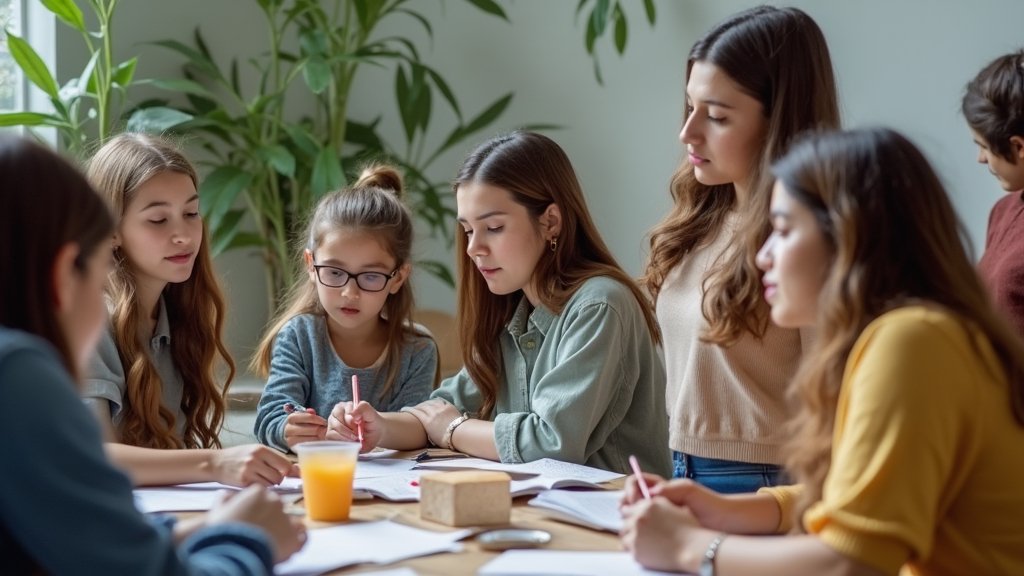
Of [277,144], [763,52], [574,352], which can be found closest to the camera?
[763,52]

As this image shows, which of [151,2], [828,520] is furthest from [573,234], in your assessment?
[151,2]

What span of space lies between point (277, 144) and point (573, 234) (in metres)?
1.72

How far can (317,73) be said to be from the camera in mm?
3414

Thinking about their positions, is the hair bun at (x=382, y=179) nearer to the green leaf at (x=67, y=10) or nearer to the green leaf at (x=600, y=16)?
the green leaf at (x=67, y=10)

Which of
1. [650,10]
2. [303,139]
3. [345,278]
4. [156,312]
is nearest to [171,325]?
[156,312]

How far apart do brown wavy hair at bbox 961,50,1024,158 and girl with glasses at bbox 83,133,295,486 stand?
1699 mm

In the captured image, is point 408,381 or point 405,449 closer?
point 405,449

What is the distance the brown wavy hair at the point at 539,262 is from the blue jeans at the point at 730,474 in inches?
14.6

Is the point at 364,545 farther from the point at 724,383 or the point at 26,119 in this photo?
the point at 26,119

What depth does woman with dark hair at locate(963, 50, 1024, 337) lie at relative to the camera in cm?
244

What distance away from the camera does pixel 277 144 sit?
145 inches

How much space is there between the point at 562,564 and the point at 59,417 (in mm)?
559

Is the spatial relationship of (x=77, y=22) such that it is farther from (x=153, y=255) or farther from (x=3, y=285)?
(x=3, y=285)

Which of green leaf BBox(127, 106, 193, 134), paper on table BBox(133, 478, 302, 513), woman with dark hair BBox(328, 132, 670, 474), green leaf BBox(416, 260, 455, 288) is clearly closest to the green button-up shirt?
woman with dark hair BBox(328, 132, 670, 474)
